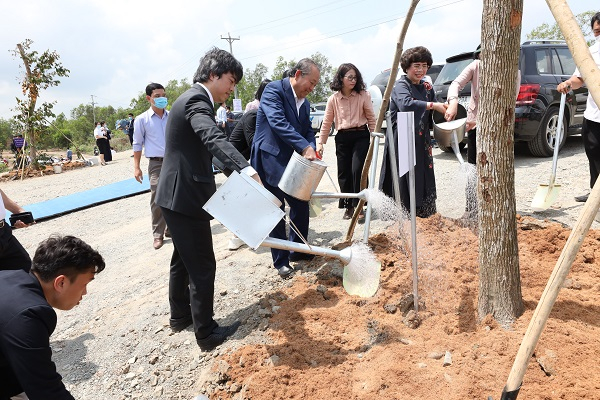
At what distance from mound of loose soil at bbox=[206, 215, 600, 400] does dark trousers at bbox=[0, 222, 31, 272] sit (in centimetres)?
138

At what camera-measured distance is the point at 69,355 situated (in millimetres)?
2871

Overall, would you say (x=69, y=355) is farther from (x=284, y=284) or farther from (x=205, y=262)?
(x=284, y=284)

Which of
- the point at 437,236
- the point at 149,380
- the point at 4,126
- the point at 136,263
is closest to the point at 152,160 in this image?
the point at 136,263

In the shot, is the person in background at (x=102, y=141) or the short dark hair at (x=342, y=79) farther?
the person in background at (x=102, y=141)


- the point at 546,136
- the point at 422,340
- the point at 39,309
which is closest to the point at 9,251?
the point at 39,309

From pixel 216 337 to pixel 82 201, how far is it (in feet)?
20.6

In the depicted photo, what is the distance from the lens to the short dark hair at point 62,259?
149 centimetres

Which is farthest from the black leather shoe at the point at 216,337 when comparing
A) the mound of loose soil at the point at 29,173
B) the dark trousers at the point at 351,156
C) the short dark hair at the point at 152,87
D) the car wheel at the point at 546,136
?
the mound of loose soil at the point at 29,173

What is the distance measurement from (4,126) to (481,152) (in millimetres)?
52438

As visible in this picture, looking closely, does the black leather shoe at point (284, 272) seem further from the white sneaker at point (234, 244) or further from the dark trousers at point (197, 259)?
the white sneaker at point (234, 244)

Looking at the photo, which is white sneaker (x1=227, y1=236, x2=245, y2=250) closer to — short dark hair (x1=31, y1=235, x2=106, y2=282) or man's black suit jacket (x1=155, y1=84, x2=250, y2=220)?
man's black suit jacket (x1=155, y1=84, x2=250, y2=220)

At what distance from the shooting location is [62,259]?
150cm

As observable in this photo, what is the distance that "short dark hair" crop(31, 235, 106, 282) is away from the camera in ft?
4.89

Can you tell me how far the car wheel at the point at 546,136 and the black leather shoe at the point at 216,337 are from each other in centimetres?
571
